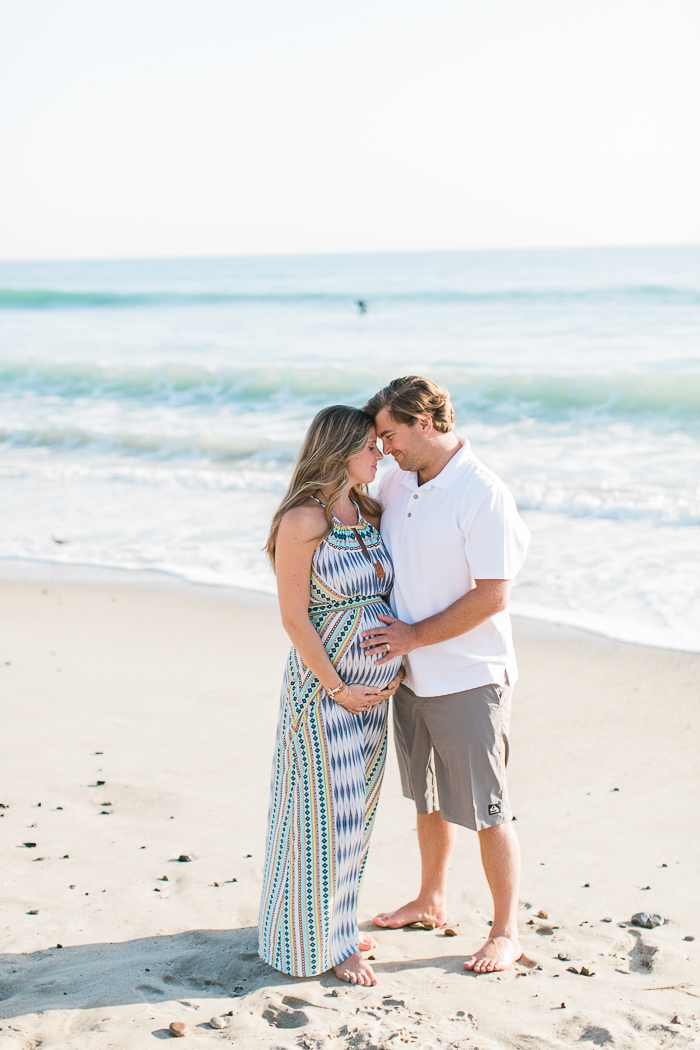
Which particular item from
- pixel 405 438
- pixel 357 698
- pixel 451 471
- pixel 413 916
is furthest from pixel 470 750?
pixel 405 438

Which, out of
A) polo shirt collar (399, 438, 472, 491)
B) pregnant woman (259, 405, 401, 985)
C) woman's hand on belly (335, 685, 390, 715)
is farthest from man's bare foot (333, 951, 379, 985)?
polo shirt collar (399, 438, 472, 491)

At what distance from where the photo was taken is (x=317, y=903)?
2967 mm

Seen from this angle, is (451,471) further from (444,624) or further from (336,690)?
(336,690)

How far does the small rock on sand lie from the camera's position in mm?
3277

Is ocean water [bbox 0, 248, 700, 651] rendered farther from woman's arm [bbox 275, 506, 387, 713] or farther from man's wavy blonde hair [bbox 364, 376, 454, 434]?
woman's arm [bbox 275, 506, 387, 713]

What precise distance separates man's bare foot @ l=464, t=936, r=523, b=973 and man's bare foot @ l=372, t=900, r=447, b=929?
10.0 inches

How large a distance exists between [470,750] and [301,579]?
2.75ft

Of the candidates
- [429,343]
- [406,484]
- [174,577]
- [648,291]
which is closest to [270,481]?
[174,577]

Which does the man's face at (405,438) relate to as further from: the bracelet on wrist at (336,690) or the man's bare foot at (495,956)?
the man's bare foot at (495,956)

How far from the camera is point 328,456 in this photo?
2.90 m

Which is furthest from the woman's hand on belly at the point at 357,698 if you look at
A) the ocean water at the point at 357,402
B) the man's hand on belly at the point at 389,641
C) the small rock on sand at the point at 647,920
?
the ocean water at the point at 357,402

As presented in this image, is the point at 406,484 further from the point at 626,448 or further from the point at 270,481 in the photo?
the point at 626,448

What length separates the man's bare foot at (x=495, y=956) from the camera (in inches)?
119

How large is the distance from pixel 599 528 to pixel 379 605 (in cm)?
609
